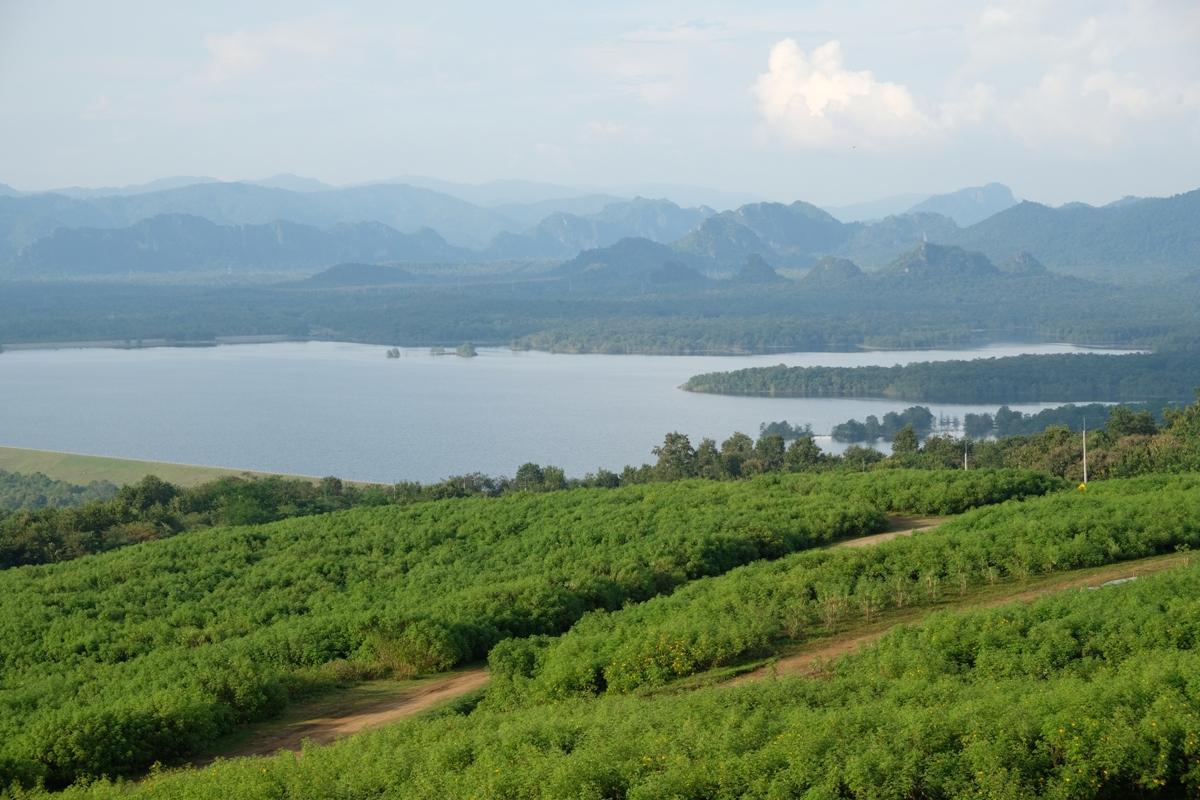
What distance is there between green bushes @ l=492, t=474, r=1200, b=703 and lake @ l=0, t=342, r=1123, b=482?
92.0ft

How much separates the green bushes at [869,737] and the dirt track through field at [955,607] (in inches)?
30.7

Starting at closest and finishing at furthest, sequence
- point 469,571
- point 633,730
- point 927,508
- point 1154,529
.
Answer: point 633,730 → point 1154,529 → point 469,571 → point 927,508

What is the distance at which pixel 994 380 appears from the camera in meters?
61.8

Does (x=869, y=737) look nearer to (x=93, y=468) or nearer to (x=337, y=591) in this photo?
(x=337, y=591)

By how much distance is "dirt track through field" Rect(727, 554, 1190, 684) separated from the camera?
416 inches

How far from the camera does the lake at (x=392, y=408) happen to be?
156 feet

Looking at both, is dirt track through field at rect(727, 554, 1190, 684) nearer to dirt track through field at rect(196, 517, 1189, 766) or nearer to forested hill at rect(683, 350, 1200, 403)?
dirt track through field at rect(196, 517, 1189, 766)

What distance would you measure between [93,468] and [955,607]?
36232 mm

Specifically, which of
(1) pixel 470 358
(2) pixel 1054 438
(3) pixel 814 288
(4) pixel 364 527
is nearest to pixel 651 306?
(3) pixel 814 288

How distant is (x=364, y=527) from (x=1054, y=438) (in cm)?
1459

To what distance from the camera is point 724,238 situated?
189 metres

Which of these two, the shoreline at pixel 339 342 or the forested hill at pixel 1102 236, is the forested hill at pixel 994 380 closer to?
the shoreline at pixel 339 342

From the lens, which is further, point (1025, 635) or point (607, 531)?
point (607, 531)

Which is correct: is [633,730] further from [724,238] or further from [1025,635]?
[724,238]
